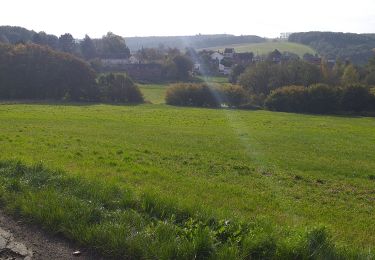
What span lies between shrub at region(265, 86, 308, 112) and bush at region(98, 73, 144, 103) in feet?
80.4

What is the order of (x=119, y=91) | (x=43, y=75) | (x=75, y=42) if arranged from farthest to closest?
(x=75, y=42) < (x=119, y=91) < (x=43, y=75)

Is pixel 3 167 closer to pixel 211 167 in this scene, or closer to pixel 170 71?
pixel 211 167

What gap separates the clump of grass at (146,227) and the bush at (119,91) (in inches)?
2795

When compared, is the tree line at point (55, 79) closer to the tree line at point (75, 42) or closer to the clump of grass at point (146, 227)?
the tree line at point (75, 42)

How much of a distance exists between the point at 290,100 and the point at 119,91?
30409mm

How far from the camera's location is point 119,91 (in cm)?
7875

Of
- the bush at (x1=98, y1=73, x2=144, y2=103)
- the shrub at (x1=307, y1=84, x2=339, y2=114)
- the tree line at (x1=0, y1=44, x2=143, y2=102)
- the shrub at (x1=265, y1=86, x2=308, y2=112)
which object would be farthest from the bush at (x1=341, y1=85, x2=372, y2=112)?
the tree line at (x1=0, y1=44, x2=143, y2=102)

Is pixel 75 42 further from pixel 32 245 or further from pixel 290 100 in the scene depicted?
pixel 32 245

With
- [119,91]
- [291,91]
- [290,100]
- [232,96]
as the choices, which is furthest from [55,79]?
[291,91]

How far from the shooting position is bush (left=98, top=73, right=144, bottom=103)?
258 ft

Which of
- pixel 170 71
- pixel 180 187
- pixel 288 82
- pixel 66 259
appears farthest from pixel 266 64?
pixel 66 259

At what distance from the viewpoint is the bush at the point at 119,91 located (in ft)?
258

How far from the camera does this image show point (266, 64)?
90.4 meters

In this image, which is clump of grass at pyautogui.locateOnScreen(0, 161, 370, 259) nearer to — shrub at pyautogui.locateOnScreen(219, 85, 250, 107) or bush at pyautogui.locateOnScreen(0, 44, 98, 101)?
bush at pyautogui.locateOnScreen(0, 44, 98, 101)
